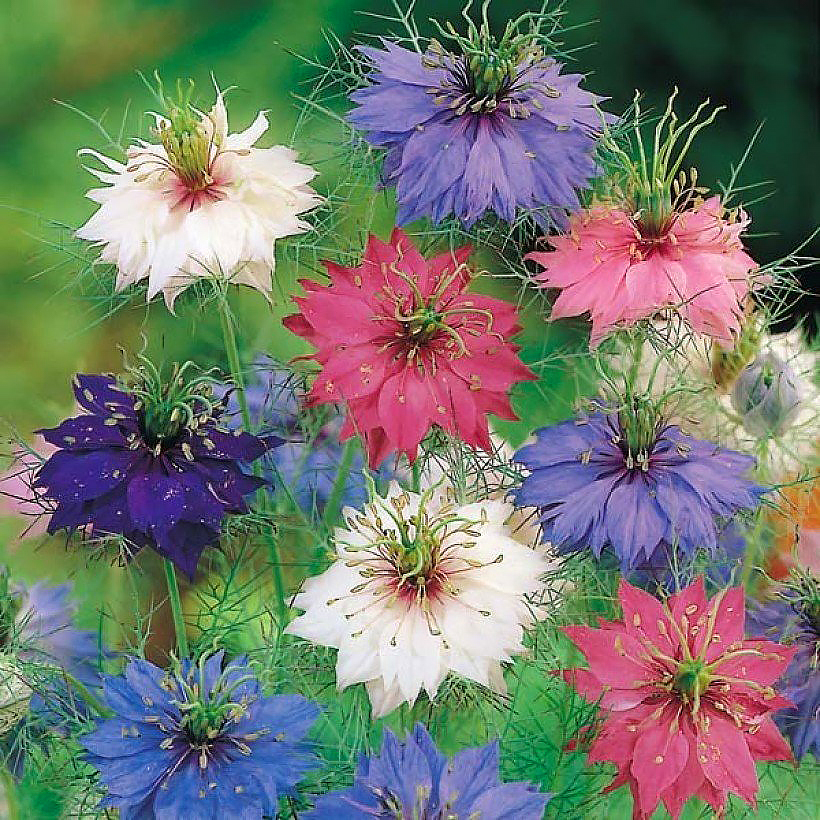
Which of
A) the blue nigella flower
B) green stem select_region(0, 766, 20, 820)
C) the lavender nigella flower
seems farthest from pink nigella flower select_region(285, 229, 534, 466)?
green stem select_region(0, 766, 20, 820)

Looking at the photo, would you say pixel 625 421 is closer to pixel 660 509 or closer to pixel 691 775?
pixel 660 509

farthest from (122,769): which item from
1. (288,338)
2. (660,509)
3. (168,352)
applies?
(168,352)

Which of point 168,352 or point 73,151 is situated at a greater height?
point 73,151

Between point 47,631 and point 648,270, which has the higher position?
point 648,270

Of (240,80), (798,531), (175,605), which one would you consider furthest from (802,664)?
(240,80)

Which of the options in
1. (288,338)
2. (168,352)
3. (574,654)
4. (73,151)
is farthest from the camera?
(73,151)

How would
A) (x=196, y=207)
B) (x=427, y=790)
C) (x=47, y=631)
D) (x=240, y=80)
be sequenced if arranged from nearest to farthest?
(x=427, y=790)
(x=196, y=207)
(x=47, y=631)
(x=240, y=80)

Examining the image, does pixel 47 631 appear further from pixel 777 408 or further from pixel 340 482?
pixel 777 408
